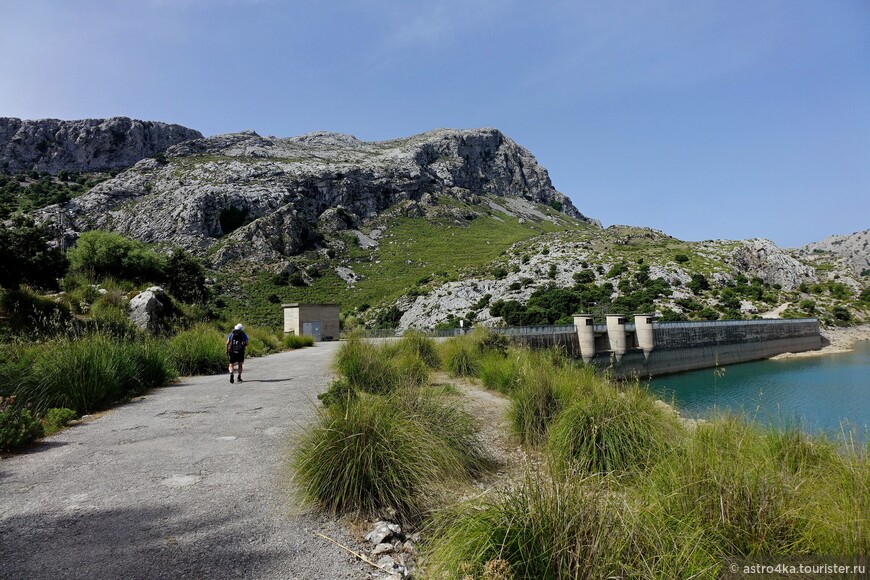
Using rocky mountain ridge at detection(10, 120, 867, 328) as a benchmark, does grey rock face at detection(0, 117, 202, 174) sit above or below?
above

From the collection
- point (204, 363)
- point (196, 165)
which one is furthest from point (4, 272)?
point (196, 165)

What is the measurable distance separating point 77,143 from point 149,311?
115 m

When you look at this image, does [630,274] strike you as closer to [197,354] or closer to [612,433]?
[197,354]

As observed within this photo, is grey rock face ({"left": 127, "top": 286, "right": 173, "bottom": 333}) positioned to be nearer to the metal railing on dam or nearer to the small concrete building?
the metal railing on dam

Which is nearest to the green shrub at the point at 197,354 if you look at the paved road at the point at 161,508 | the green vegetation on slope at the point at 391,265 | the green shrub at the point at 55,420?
the green shrub at the point at 55,420

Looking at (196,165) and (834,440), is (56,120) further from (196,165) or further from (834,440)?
(834,440)

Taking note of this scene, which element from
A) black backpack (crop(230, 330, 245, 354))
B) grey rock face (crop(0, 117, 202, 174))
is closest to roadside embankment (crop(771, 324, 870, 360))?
black backpack (crop(230, 330, 245, 354))

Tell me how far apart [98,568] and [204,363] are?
1126 cm

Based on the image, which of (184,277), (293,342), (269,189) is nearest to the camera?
(293,342)

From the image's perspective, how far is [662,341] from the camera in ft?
112

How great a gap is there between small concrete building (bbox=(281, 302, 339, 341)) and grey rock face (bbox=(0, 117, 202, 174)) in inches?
3625

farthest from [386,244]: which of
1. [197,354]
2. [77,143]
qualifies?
[77,143]

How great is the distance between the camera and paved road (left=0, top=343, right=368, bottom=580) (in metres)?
2.84

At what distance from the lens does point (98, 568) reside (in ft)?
8.96
